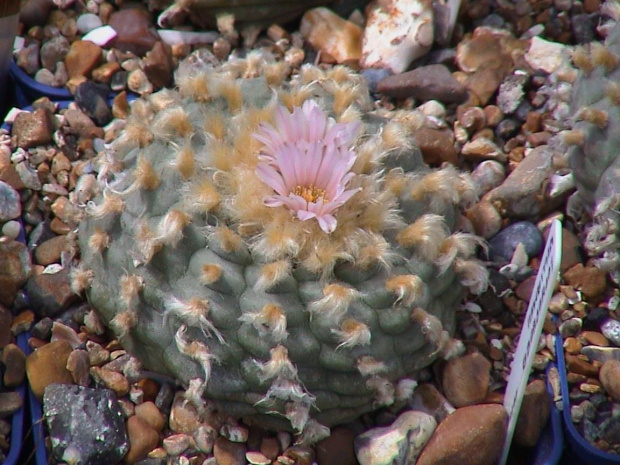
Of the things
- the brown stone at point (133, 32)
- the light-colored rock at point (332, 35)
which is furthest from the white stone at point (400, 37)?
the brown stone at point (133, 32)

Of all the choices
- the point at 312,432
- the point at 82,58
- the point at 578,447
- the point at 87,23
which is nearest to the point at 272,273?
the point at 312,432

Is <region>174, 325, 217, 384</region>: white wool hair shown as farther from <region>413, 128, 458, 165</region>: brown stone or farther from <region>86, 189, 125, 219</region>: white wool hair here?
<region>413, 128, 458, 165</region>: brown stone

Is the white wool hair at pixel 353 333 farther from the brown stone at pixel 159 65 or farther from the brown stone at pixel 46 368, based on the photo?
the brown stone at pixel 159 65

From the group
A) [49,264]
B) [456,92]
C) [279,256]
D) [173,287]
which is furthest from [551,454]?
[49,264]

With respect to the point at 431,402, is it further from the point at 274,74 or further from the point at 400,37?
the point at 400,37

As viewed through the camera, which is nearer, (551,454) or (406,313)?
(406,313)

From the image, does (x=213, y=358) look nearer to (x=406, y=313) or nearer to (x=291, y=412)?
(x=291, y=412)

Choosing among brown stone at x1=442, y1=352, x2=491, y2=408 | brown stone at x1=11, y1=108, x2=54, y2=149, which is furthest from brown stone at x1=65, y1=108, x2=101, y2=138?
brown stone at x1=442, y1=352, x2=491, y2=408
